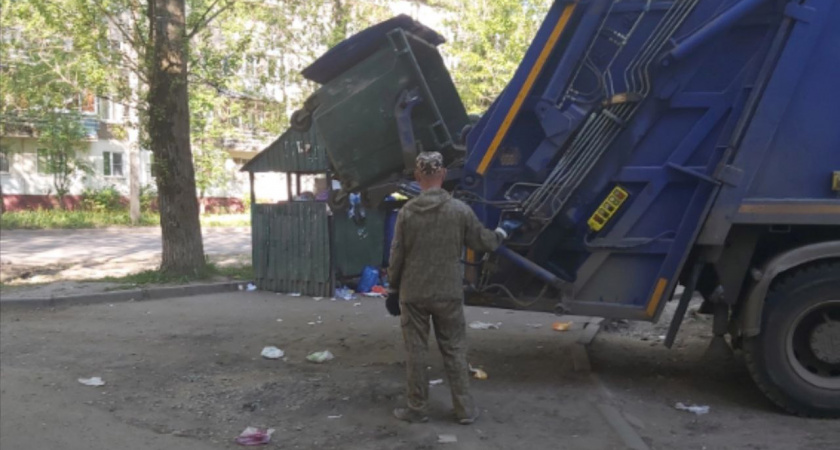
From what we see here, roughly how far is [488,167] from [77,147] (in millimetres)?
31681

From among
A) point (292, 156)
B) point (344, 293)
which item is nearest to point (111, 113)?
point (292, 156)

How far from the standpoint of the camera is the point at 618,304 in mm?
5348

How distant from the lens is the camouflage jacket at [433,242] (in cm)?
474

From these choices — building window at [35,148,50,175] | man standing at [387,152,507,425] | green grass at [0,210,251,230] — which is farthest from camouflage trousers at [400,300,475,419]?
building window at [35,148,50,175]

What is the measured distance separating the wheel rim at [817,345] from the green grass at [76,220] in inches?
1095

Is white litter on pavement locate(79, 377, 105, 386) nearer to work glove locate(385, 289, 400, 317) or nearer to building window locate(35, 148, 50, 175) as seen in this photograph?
work glove locate(385, 289, 400, 317)

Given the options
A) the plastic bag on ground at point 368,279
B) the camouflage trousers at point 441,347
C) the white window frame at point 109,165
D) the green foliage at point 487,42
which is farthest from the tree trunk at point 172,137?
the white window frame at point 109,165

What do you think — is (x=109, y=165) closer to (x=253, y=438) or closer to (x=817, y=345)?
(x=253, y=438)

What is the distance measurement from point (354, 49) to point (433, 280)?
2308 mm

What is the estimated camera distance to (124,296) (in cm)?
977

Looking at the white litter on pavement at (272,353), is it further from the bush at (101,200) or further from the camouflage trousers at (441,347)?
the bush at (101,200)

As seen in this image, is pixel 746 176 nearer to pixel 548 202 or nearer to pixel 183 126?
pixel 548 202

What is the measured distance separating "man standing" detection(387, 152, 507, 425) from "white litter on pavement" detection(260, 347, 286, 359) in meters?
2.16

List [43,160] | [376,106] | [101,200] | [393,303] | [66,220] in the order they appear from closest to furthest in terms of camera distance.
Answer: [393,303]
[376,106]
[66,220]
[43,160]
[101,200]
